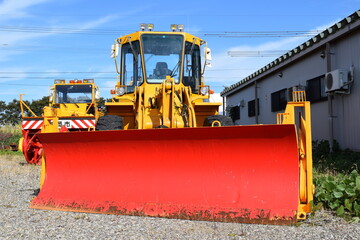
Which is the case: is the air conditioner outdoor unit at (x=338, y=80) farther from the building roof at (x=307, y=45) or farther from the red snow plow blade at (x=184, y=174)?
the red snow plow blade at (x=184, y=174)

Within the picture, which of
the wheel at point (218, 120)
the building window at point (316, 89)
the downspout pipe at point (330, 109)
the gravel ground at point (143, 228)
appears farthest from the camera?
the building window at point (316, 89)

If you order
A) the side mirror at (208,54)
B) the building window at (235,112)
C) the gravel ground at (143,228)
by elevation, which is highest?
the side mirror at (208,54)

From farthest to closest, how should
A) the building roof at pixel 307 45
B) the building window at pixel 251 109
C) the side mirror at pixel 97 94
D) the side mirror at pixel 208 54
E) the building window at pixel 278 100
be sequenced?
the building window at pixel 251 109 < the building window at pixel 278 100 < the side mirror at pixel 97 94 < the building roof at pixel 307 45 < the side mirror at pixel 208 54

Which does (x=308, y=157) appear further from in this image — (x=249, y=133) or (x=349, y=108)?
(x=349, y=108)

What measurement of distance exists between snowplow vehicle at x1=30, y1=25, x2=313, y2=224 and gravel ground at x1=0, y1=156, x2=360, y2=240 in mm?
166

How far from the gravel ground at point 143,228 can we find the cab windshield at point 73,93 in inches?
381

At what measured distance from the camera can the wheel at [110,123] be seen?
23.3 ft

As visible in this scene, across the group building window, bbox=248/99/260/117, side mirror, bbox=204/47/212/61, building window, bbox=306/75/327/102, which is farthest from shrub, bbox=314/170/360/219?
building window, bbox=248/99/260/117

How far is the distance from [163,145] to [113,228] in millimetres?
1263

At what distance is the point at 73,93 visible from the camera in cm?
1520

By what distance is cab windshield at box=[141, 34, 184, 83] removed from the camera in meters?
7.94

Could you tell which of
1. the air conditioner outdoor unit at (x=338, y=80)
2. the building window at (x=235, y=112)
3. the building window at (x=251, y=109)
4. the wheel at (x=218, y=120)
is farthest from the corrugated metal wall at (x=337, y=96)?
the building window at (x=235, y=112)

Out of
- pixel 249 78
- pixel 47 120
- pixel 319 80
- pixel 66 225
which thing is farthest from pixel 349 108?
pixel 249 78

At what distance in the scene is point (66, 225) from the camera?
16.0 ft
